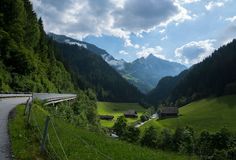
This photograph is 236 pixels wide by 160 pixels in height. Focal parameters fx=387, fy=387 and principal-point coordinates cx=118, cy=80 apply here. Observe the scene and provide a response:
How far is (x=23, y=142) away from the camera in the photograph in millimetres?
18922

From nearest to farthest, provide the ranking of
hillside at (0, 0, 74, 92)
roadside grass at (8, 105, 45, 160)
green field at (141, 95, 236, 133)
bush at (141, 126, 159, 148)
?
roadside grass at (8, 105, 45, 160)
hillside at (0, 0, 74, 92)
bush at (141, 126, 159, 148)
green field at (141, 95, 236, 133)

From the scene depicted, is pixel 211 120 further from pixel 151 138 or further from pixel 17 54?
pixel 17 54

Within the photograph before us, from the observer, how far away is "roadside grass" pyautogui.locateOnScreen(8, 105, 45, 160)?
15820 mm

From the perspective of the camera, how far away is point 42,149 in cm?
1614

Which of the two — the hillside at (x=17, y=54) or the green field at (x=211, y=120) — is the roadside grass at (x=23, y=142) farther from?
the green field at (x=211, y=120)

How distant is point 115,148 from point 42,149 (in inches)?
207

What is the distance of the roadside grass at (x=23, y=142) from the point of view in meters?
15.8

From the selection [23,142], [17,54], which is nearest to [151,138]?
[17,54]

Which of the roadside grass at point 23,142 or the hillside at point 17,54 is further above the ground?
the hillside at point 17,54

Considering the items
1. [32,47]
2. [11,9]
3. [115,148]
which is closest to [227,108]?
[32,47]

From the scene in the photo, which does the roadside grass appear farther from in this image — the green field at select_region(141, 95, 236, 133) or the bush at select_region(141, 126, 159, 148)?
the green field at select_region(141, 95, 236, 133)

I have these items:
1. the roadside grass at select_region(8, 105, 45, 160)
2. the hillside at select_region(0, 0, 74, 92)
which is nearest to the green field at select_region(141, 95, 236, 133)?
the hillside at select_region(0, 0, 74, 92)

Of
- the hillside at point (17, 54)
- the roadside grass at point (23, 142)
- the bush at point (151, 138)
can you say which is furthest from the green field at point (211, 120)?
the roadside grass at point (23, 142)

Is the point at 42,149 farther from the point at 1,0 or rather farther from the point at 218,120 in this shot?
the point at 218,120
